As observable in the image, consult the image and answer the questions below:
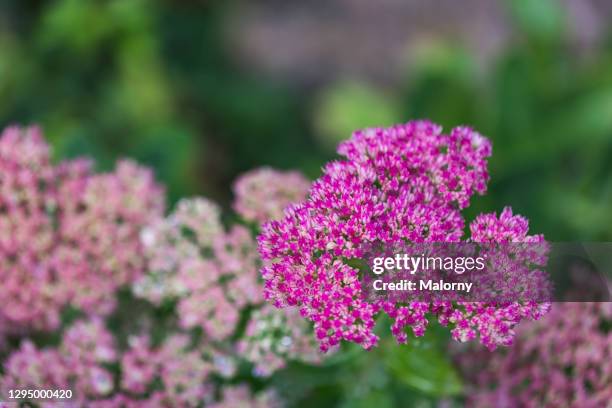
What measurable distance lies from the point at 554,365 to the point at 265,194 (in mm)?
609

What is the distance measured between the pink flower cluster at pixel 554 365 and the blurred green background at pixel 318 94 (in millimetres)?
99

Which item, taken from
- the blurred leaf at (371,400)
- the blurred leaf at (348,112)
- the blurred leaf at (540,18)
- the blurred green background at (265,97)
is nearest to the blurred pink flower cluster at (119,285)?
the blurred leaf at (371,400)

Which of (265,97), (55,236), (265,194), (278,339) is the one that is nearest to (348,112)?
(265,97)

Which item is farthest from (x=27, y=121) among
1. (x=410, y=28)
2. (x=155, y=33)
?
(x=410, y=28)

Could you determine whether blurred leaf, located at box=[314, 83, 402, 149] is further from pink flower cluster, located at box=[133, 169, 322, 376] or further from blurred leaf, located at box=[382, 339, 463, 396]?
blurred leaf, located at box=[382, 339, 463, 396]

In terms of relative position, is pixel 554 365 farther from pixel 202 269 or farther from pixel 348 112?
pixel 348 112

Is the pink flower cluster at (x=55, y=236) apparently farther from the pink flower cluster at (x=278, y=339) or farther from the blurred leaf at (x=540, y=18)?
the blurred leaf at (x=540, y=18)

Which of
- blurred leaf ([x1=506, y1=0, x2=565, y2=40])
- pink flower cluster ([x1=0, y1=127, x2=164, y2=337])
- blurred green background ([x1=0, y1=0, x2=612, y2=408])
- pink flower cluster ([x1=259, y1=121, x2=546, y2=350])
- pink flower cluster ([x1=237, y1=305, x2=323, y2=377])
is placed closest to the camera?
pink flower cluster ([x1=259, y1=121, x2=546, y2=350])

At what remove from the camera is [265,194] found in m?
1.32

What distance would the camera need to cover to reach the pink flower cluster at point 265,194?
131 centimetres

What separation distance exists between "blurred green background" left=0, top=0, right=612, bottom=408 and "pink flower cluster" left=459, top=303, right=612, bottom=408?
99 millimetres

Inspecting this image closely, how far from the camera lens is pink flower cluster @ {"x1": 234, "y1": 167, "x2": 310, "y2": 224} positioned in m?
1.31

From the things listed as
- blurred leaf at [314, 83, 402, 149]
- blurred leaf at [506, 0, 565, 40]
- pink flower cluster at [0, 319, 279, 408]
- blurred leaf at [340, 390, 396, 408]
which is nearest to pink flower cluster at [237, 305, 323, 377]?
pink flower cluster at [0, 319, 279, 408]

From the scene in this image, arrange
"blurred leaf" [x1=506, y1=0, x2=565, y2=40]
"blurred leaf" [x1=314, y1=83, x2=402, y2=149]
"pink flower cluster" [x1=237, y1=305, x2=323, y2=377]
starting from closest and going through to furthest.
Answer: "pink flower cluster" [x1=237, y1=305, x2=323, y2=377] < "blurred leaf" [x1=506, y1=0, x2=565, y2=40] < "blurred leaf" [x1=314, y1=83, x2=402, y2=149]
